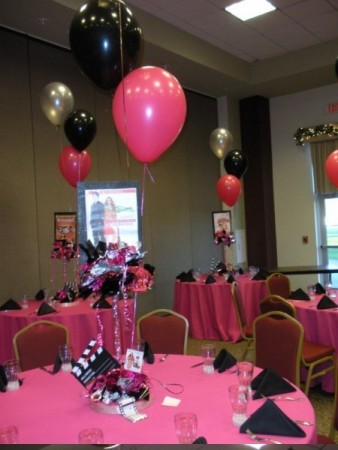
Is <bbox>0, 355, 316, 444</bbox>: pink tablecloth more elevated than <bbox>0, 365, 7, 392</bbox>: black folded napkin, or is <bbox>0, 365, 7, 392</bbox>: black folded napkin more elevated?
<bbox>0, 365, 7, 392</bbox>: black folded napkin

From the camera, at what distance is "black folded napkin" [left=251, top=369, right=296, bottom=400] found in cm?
216

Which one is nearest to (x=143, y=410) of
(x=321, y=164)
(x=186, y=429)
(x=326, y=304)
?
(x=186, y=429)

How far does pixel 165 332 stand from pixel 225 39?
5174 mm

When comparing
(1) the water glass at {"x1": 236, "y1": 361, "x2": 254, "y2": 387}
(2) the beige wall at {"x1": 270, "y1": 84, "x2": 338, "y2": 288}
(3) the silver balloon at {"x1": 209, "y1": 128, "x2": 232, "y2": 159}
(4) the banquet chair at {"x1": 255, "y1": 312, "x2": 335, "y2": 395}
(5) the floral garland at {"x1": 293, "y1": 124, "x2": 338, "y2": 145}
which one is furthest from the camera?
(2) the beige wall at {"x1": 270, "y1": 84, "x2": 338, "y2": 288}

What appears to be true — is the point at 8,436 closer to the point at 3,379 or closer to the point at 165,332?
the point at 3,379

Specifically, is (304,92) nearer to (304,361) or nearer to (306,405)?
(304,361)

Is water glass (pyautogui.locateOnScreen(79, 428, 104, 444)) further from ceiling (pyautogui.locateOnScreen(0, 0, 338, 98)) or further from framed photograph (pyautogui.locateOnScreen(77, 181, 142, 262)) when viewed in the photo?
ceiling (pyautogui.locateOnScreen(0, 0, 338, 98))

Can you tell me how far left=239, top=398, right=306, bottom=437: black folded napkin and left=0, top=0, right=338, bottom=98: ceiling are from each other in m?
4.53

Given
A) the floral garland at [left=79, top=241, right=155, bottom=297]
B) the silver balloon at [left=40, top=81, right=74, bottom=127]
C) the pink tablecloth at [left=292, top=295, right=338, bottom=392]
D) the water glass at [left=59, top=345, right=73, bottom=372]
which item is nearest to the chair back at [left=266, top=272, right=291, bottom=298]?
the pink tablecloth at [left=292, top=295, right=338, bottom=392]

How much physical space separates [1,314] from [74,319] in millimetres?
802

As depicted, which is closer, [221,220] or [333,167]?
[333,167]

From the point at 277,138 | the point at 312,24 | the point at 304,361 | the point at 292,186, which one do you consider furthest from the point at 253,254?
the point at 304,361

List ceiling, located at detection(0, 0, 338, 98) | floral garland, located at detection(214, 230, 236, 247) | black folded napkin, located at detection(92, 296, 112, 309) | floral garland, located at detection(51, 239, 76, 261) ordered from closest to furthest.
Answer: black folded napkin, located at detection(92, 296, 112, 309) < floral garland, located at detection(51, 239, 76, 261) < ceiling, located at detection(0, 0, 338, 98) < floral garland, located at detection(214, 230, 236, 247)

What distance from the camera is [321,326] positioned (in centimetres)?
402
